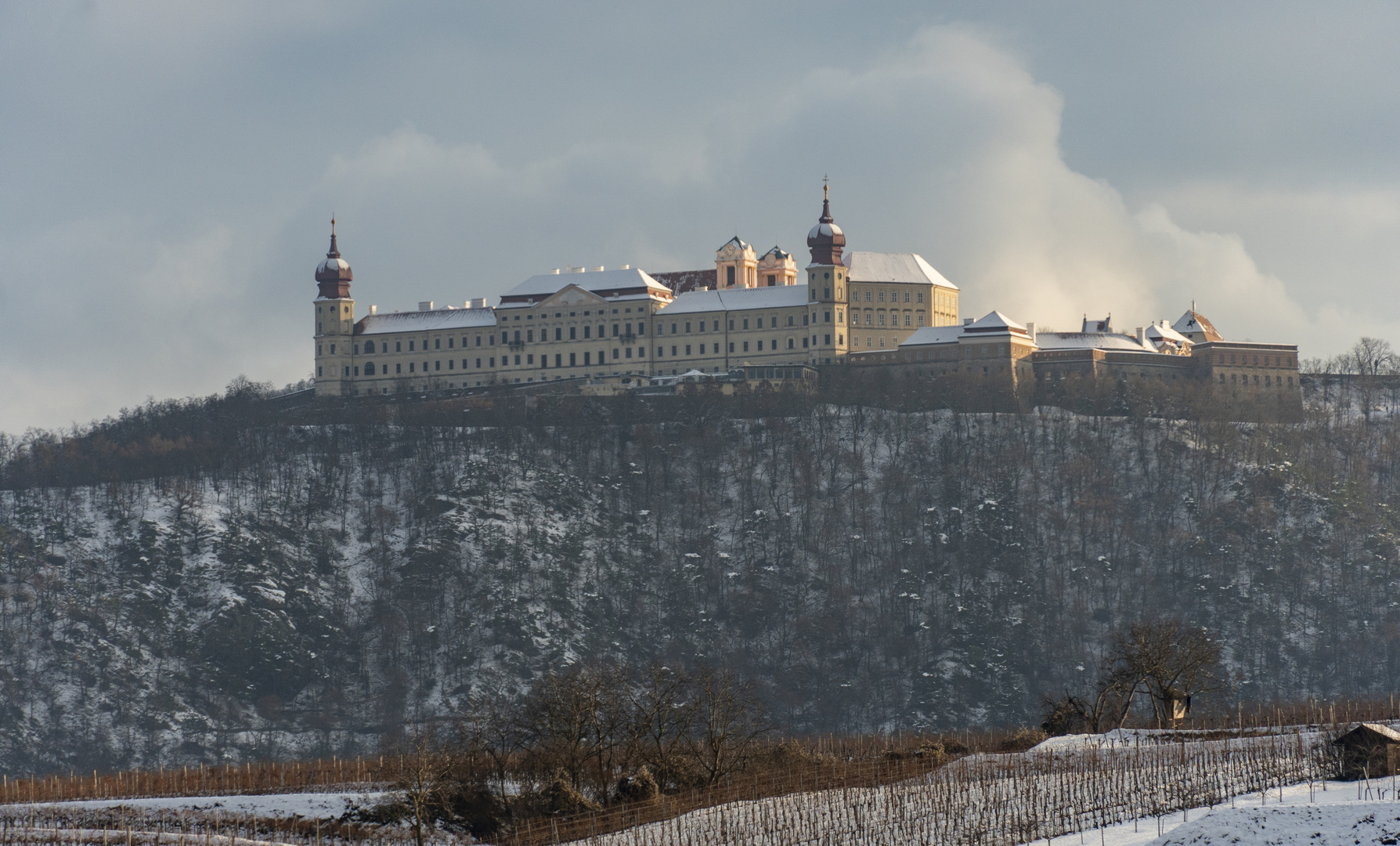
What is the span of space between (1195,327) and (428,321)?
65.6m

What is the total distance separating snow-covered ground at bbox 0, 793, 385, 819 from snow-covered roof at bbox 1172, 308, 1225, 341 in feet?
373

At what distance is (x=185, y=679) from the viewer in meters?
118

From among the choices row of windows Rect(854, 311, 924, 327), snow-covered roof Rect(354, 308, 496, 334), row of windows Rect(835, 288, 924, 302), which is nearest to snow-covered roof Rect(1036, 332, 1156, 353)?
row of windows Rect(854, 311, 924, 327)

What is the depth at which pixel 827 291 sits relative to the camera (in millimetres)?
153250

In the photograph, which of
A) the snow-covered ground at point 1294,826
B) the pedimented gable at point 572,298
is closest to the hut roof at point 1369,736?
the snow-covered ground at point 1294,826

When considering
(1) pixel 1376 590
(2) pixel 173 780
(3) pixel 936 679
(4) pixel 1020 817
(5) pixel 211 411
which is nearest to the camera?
(4) pixel 1020 817

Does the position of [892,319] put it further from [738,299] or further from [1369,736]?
[1369,736]

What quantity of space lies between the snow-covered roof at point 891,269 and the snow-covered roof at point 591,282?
1727cm

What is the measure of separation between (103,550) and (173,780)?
185ft

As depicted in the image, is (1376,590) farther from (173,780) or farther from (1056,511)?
(173,780)

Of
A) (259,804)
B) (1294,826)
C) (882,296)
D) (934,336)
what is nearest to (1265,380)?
(934,336)

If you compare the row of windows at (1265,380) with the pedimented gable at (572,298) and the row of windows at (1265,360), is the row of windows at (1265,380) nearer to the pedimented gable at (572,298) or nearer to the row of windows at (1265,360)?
the row of windows at (1265,360)

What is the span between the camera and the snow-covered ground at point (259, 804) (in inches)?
2322

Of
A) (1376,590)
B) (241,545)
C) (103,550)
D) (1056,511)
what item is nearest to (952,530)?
(1056,511)
